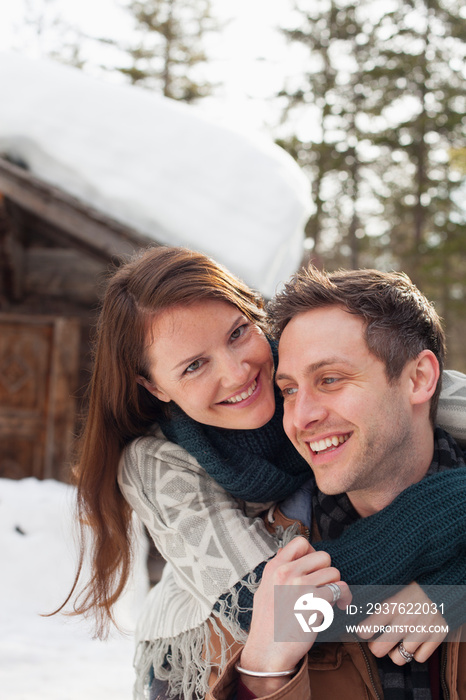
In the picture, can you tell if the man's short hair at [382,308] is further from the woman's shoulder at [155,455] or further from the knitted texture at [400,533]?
the woman's shoulder at [155,455]

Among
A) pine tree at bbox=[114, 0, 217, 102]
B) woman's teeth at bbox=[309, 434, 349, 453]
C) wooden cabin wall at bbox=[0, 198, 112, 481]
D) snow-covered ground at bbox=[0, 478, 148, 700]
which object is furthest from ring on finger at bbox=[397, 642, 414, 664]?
pine tree at bbox=[114, 0, 217, 102]

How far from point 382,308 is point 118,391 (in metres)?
0.99

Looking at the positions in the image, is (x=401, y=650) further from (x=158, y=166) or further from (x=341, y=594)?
(x=158, y=166)

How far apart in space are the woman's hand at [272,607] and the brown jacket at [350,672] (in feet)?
0.17

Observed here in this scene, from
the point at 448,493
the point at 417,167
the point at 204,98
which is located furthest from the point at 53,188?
the point at 417,167

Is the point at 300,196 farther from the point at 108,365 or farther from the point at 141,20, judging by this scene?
the point at 141,20

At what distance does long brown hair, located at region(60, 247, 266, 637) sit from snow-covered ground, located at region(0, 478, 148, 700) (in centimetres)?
33

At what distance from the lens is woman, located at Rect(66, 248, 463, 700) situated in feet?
6.43

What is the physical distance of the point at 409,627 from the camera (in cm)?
169

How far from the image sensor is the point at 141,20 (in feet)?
48.2

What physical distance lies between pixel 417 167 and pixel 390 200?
1.05 metres

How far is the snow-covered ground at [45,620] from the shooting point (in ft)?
11.0

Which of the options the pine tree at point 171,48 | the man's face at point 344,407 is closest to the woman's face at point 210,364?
the man's face at point 344,407

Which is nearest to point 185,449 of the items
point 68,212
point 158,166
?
point 68,212
